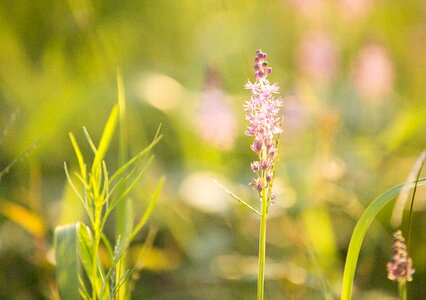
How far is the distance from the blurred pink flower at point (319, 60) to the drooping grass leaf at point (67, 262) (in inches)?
66.0

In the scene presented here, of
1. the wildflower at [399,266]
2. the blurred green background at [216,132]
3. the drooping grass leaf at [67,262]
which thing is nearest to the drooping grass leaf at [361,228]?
the wildflower at [399,266]

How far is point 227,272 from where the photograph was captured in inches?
70.7

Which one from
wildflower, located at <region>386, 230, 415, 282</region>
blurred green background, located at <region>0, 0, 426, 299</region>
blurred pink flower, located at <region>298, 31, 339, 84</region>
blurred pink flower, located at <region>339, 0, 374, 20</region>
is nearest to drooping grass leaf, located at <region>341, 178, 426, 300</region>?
wildflower, located at <region>386, 230, 415, 282</region>

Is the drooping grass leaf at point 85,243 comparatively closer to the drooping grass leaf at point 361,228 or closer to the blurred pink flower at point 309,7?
the drooping grass leaf at point 361,228

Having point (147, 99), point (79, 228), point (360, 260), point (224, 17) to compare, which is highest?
point (224, 17)

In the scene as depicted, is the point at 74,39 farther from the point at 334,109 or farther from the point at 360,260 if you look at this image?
the point at 360,260

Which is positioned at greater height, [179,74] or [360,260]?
[179,74]

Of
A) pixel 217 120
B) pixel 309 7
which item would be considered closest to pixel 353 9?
pixel 309 7

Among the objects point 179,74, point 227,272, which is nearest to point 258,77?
point 227,272

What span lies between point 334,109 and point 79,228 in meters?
1.87

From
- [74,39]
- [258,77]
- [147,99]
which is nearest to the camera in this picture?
[258,77]

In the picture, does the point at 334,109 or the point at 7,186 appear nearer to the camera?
the point at 7,186

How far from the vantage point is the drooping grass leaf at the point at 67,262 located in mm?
941

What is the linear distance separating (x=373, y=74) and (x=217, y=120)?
710mm
